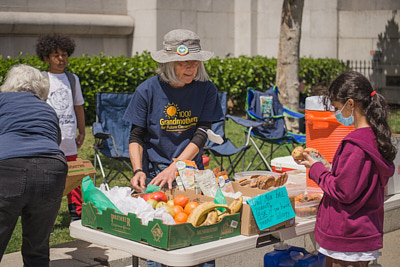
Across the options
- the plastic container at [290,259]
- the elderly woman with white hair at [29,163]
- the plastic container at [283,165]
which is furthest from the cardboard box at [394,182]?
the elderly woman with white hair at [29,163]

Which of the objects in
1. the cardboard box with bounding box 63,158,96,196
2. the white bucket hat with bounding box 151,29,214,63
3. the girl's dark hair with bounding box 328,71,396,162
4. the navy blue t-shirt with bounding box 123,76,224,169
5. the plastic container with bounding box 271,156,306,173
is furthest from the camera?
the plastic container with bounding box 271,156,306,173

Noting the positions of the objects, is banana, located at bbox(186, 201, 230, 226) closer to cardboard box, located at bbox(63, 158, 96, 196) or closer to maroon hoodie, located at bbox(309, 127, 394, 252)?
maroon hoodie, located at bbox(309, 127, 394, 252)

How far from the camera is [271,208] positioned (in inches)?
116

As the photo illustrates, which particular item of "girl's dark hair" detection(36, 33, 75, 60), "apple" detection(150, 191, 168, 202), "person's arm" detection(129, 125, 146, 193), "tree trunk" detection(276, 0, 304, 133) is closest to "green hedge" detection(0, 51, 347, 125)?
"tree trunk" detection(276, 0, 304, 133)

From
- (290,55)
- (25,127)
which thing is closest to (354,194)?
(25,127)

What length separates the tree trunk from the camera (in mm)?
10453

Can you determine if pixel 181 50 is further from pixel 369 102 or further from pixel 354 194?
pixel 354 194

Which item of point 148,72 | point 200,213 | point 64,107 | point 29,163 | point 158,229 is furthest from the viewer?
point 148,72

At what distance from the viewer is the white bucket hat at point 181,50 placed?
353 cm

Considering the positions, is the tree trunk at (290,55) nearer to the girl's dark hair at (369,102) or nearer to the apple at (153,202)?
the girl's dark hair at (369,102)

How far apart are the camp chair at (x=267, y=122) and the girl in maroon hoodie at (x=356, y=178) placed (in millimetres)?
4726

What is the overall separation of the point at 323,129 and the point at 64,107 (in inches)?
96.2

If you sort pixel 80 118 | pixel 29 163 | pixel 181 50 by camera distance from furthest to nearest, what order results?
1. pixel 80 118
2. pixel 181 50
3. pixel 29 163

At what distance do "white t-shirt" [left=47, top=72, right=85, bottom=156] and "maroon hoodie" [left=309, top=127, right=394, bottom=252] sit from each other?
114 inches
